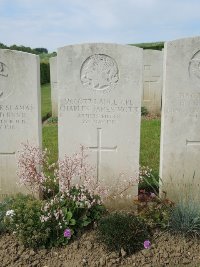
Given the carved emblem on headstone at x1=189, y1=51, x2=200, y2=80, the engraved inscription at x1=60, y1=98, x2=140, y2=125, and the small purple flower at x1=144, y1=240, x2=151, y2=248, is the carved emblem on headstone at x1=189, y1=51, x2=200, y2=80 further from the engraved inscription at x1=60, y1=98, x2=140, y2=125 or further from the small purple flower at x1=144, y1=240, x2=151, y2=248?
the small purple flower at x1=144, y1=240, x2=151, y2=248

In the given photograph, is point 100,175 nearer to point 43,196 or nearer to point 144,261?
point 43,196

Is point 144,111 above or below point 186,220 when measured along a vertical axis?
above

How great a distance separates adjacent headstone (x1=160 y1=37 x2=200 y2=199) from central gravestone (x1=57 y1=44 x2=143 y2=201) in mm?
370

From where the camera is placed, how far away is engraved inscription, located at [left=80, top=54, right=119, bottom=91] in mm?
4254

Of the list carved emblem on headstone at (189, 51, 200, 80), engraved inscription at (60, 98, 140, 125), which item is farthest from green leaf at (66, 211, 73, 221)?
carved emblem on headstone at (189, 51, 200, 80)

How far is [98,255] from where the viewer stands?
11.7 feet

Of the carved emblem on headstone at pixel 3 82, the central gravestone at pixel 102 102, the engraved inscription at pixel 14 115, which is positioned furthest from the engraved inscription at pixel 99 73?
the carved emblem on headstone at pixel 3 82

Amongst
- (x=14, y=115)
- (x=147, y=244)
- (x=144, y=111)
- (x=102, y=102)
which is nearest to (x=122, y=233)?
(x=147, y=244)

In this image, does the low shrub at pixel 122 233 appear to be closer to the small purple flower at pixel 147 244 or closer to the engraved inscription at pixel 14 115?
the small purple flower at pixel 147 244

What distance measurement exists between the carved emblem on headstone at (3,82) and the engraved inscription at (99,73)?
98 cm

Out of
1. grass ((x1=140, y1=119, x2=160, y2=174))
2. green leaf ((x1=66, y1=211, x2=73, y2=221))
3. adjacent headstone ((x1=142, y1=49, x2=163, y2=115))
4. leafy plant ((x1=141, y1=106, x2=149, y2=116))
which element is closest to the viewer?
green leaf ((x1=66, y1=211, x2=73, y2=221))

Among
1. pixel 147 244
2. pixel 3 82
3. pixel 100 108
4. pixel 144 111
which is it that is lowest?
pixel 147 244

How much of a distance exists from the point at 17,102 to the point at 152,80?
775 cm

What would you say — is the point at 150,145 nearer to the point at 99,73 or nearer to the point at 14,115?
the point at 99,73
